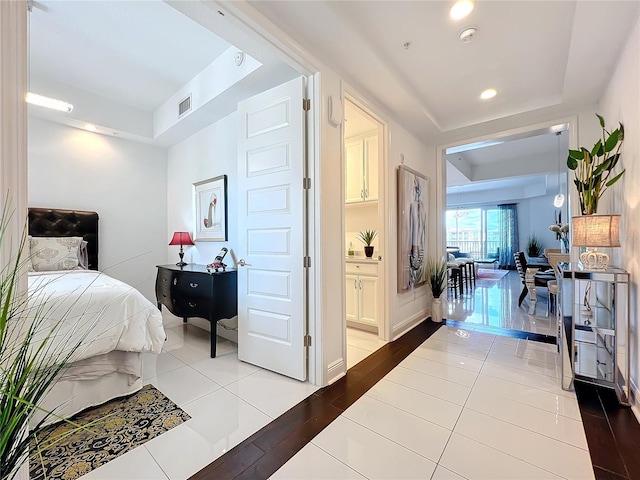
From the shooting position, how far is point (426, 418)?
1.84m

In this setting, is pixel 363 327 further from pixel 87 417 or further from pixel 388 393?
pixel 87 417

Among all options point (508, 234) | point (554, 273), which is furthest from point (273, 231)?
point (508, 234)

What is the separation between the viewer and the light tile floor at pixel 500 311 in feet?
12.4

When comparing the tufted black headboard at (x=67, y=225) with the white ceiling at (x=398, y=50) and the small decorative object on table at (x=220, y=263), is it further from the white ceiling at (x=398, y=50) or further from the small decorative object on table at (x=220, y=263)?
the small decorative object on table at (x=220, y=263)

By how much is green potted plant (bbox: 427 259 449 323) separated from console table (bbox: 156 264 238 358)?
2651mm

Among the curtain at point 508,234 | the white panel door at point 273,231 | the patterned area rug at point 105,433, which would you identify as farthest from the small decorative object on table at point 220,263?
the curtain at point 508,234

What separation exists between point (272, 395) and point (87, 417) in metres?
1.19

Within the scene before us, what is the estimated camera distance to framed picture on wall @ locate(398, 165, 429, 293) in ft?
11.1

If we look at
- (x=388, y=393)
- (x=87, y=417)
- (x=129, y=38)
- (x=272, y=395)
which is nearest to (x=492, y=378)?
(x=388, y=393)

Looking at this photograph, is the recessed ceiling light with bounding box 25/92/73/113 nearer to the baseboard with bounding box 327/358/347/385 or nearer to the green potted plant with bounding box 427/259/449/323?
the baseboard with bounding box 327/358/347/385

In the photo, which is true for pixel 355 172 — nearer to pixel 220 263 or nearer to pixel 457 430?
pixel 220 263

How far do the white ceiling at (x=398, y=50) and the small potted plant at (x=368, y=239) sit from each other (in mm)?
1409

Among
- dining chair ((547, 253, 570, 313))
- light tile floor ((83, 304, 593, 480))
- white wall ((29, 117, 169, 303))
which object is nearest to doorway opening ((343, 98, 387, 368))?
light tile floor ((83, 304, 593, 480))

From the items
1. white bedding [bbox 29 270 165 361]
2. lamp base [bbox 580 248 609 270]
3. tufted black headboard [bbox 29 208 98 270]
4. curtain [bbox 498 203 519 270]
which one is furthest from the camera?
curtain [bbox 498 203 519 270]
